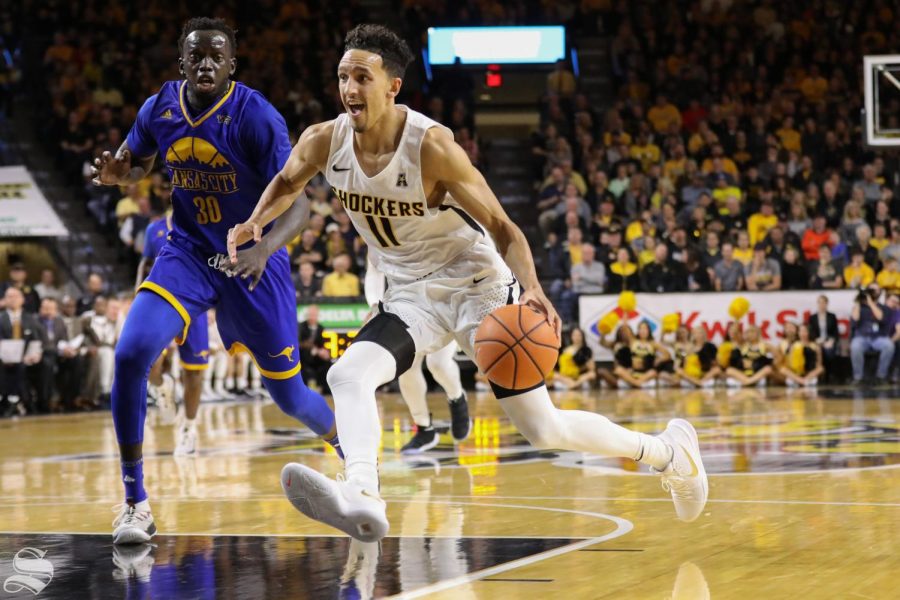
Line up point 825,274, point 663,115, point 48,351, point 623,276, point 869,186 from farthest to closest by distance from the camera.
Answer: point 663,115 → point 869,186 → point 623,276 → point 825,274 → point 48,351

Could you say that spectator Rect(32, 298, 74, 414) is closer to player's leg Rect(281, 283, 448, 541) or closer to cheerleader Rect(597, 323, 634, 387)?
cheerleader Rect(597, 323, 634, 387)

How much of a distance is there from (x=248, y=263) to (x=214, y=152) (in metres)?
0.73

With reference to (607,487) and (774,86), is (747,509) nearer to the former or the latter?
(607,487)

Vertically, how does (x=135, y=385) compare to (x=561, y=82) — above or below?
below

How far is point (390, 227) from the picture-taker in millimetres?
5492

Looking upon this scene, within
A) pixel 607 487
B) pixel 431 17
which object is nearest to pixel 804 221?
pixel 431 17

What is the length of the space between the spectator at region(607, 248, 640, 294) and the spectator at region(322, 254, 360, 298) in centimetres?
343

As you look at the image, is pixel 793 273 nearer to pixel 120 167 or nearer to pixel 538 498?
pixel 538 498

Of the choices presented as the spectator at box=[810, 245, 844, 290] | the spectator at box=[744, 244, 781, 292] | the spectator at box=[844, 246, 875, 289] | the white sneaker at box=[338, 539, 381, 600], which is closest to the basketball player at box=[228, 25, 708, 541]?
the white sneaker at box=[338, 539, 381, 600]

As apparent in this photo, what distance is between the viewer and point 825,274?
17656 mm

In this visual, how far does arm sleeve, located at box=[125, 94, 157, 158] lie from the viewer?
6520mm

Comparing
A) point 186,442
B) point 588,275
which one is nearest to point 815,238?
point 588,275

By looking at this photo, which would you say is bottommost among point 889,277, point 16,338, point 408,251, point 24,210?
point 16,338

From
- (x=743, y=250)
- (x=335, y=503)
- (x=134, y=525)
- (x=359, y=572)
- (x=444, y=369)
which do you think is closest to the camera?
(x=335, y=503)
